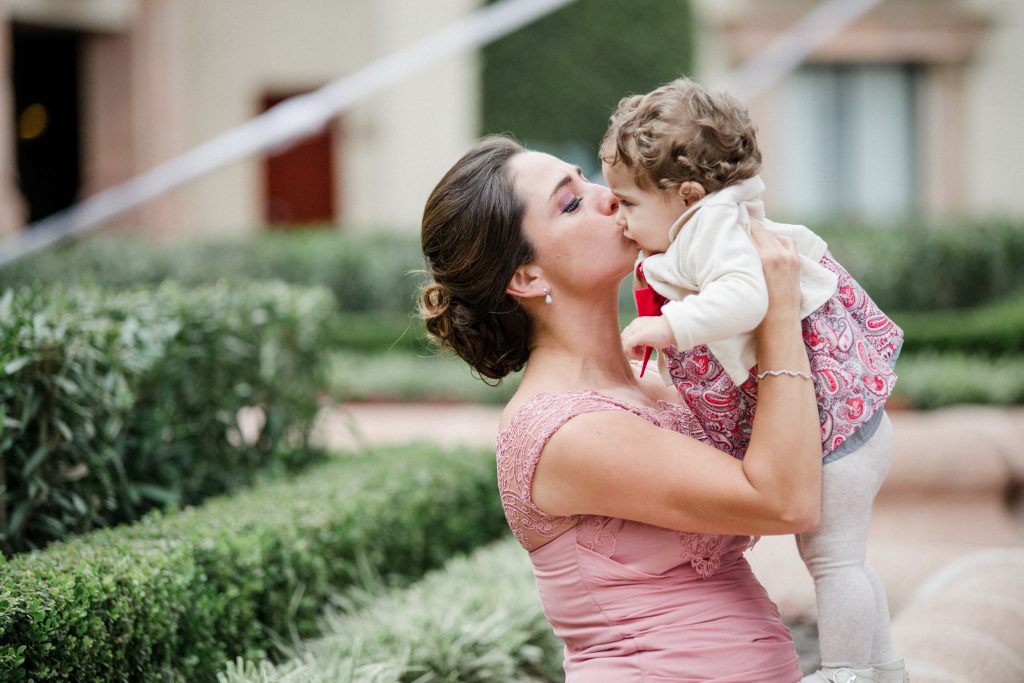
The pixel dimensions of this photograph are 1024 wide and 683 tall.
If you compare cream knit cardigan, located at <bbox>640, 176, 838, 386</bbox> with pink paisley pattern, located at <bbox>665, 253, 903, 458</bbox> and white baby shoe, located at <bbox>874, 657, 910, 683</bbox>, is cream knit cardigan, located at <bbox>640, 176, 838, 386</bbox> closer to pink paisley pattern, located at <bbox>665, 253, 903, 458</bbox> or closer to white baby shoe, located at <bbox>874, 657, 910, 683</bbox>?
pink paisley pattern, located at <bbox>665, 253, 903, 458</bbox>

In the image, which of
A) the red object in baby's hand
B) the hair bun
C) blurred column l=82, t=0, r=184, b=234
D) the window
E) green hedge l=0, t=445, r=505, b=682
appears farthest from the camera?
the window

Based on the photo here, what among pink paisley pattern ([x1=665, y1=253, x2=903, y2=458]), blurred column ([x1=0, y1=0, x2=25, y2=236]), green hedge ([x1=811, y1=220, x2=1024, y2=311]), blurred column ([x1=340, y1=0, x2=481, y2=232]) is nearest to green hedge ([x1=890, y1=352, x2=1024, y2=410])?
green hedge ([x1=811, y1=220, x2=1024, y2=311])

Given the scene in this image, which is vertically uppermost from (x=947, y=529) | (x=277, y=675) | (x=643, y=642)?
(x=643, y=642)

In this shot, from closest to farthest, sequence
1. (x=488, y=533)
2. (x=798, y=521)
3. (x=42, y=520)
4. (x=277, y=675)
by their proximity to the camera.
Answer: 1. (x=798, y=521)
2. (x=277, y=675)
3. (x=42, y=520)
4. (x=488, y=533)

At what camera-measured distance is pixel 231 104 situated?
53.4 ft

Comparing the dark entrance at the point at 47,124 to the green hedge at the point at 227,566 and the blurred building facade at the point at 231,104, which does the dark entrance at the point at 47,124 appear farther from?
the green hedge at the point at 227,566

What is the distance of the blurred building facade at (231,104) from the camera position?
1542 centimetres

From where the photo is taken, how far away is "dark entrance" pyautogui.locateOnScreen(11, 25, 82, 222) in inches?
656

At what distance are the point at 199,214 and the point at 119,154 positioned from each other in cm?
139

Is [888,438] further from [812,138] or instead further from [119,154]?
[812,138]

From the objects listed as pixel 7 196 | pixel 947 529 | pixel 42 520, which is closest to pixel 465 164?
pixel 42 520

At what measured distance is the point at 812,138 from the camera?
690 inches

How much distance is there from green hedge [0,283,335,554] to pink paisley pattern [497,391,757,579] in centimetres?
139

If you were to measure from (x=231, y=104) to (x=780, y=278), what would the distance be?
15170mm
